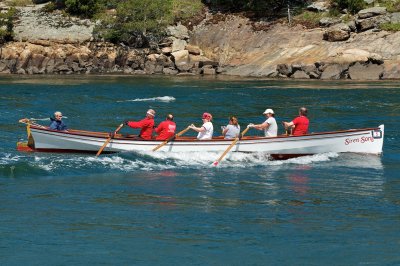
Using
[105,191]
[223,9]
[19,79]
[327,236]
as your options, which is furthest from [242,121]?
[223,9]

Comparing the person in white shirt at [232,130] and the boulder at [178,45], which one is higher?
the person in white shirt at [232,130]

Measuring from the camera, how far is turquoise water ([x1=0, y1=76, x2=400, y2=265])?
50.6 feet

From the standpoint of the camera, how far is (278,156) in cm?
2709

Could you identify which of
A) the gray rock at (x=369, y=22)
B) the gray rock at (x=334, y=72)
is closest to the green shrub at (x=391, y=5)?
the gray rock at (x=369, y=22)

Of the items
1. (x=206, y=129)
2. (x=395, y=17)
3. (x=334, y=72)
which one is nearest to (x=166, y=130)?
(x=206, y=129)

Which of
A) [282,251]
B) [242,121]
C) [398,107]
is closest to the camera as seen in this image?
[282,251]

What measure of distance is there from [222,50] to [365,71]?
1619cm

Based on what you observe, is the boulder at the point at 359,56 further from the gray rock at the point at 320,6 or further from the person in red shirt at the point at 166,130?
the person in red shirt at the point at 166,130

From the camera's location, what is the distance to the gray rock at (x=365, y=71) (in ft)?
197

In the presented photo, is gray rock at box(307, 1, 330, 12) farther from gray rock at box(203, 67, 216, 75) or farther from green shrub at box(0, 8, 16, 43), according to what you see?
A: green shrub at box(0, 8, 16, 43)

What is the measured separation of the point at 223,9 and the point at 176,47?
871 cm

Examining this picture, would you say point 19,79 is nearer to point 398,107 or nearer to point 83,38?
point 83,38

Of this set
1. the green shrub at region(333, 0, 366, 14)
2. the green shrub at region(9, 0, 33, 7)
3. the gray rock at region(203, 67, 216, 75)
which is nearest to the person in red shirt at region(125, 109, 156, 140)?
the gray rock at region(203, 67, 216, 75)

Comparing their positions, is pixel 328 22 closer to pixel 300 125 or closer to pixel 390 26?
pixel 390 26
